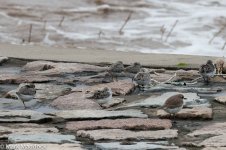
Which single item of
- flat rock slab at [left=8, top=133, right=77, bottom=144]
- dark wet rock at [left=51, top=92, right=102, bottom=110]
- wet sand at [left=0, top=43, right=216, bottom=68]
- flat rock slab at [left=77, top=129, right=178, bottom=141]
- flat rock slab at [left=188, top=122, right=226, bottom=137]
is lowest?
flat rock slab at [left=8, top=133, right=77, bottom=144]

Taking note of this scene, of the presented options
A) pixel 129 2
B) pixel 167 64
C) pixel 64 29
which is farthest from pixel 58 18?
pixel 167 64

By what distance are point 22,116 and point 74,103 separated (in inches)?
26.8

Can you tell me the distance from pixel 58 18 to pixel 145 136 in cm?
1218

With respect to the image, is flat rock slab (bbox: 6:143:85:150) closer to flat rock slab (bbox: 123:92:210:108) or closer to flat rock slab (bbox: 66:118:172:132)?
flat rock slab (bbox: 66:118:172:132)

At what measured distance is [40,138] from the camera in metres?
5.09

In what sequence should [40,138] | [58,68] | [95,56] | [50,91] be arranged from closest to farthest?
[40,138], [50,91], [58,68], [95,56]

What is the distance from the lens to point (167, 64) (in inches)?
336

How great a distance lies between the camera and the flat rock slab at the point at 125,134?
5152 mm

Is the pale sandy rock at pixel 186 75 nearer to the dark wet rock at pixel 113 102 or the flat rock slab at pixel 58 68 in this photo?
the flat rock slab at pixel 58 68

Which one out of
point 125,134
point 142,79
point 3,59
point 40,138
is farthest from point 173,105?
point 3,59

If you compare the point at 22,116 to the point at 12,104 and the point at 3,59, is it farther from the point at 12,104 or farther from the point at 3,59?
the point at 3,59

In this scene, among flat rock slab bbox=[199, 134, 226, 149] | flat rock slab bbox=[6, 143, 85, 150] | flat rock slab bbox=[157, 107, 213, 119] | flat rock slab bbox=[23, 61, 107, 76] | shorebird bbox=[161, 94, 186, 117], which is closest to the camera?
flat rock slab bbox=[6, 143, 85, 150]

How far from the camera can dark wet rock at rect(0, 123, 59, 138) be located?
17.3 feet

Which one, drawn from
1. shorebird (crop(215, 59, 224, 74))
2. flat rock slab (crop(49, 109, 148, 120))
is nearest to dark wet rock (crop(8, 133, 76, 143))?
flat rock slab (crop(49, 109, 148, 120))
